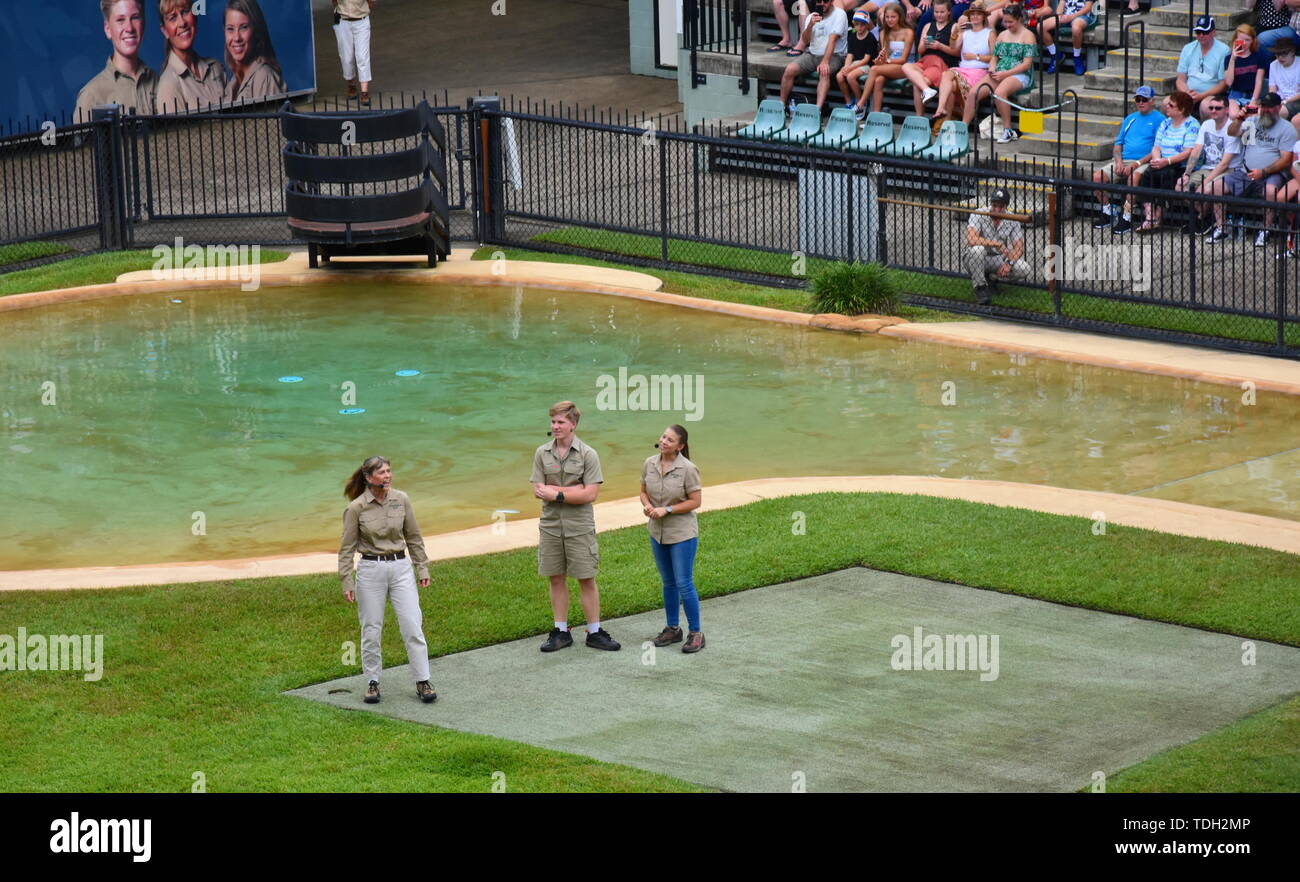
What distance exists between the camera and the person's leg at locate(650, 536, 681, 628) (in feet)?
41.2

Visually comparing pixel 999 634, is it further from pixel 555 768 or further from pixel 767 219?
pixel 767 219

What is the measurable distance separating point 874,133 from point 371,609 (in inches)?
642

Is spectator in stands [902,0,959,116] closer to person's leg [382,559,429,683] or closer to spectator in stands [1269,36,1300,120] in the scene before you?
spectator in stands [1269,36,1300,120]

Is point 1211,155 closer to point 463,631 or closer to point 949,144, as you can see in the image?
point 949,144

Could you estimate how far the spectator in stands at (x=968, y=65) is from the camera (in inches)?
1040

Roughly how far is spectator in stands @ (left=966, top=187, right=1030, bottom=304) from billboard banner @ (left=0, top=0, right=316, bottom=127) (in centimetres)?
1420

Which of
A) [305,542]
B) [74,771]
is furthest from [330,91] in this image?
[74,771]

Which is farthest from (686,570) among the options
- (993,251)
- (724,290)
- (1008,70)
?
(1008,70)

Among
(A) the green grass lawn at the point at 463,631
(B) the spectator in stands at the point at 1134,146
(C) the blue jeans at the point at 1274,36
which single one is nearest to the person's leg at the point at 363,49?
(B) the spectator in stands at the point at 1134,146

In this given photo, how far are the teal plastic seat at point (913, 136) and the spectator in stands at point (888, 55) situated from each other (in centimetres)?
168

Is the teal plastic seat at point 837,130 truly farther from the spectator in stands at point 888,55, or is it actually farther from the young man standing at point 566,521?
the young man standing at point 566,521

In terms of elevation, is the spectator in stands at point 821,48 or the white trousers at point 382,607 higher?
the spectator in stands at point 821,48

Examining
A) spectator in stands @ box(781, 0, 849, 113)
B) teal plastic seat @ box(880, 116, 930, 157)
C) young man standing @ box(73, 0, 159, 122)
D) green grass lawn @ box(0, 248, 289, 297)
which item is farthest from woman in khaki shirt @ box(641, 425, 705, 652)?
young man standing @ box(73, 0, 159, 122)

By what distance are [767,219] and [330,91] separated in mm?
11378
